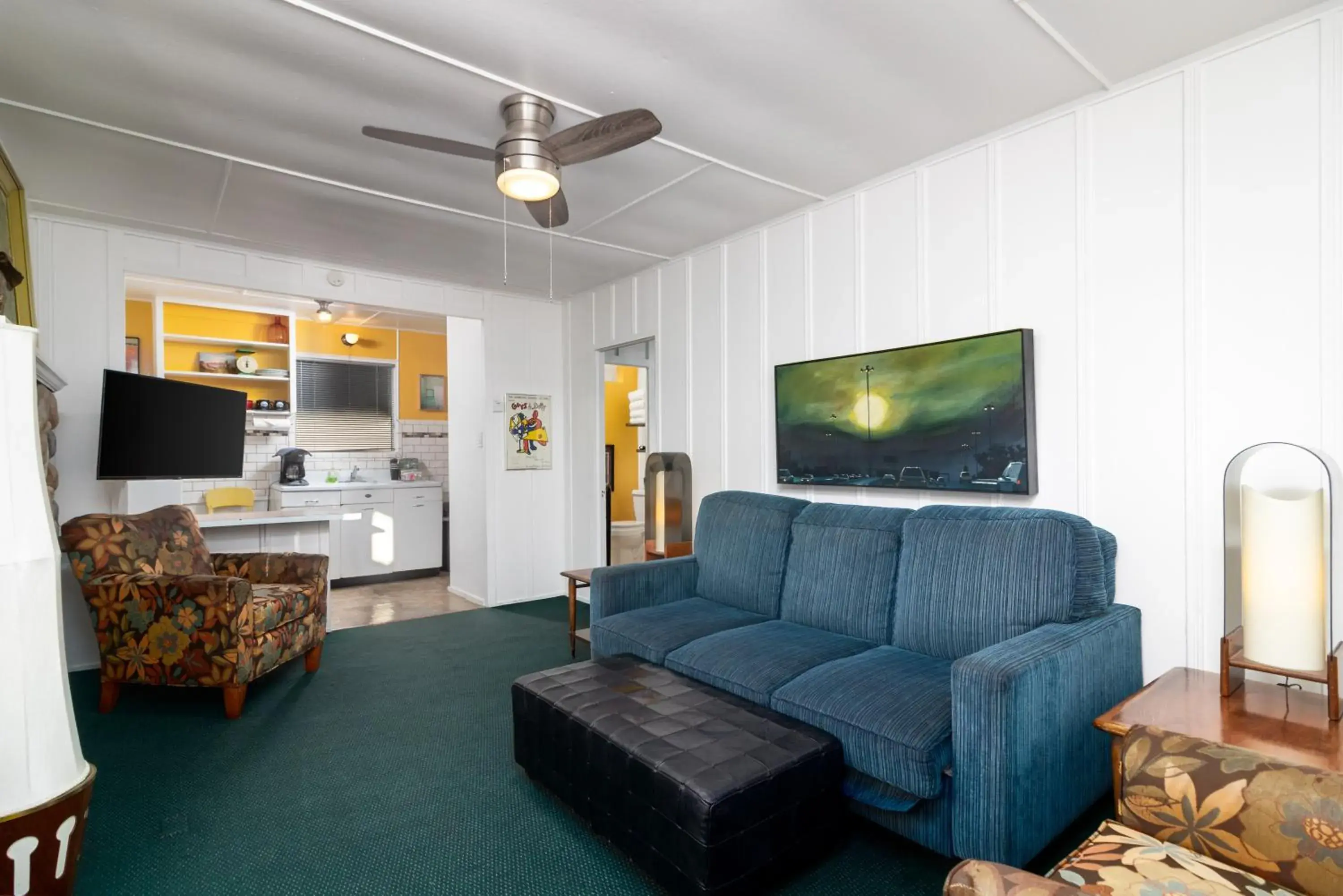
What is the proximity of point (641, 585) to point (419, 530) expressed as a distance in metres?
4.16

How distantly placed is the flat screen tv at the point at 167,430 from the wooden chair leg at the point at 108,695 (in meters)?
1.10

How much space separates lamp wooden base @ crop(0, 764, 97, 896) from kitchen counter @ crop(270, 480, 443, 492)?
518 centimetres

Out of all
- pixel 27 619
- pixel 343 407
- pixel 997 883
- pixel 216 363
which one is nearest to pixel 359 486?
pixel 343 407

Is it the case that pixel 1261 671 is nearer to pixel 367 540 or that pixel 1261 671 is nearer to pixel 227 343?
pixel 367 540

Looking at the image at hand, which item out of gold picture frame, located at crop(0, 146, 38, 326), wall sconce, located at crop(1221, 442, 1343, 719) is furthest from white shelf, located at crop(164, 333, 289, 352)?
wall sconce, located at crop(1221, 442, 1343, 719)

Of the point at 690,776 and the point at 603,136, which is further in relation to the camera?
the point at 603,136

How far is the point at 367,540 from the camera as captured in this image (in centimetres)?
653

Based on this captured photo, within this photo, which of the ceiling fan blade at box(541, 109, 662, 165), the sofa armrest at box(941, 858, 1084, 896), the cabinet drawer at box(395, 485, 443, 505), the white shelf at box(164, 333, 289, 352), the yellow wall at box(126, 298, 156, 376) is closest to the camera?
the sofa armrest at box(941, 858, 1084, 896)

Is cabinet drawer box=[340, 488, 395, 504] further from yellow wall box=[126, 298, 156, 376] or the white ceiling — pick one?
the white ceiling

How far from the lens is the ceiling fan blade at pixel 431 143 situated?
7.54 ft

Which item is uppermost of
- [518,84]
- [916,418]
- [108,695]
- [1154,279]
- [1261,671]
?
[518,84]

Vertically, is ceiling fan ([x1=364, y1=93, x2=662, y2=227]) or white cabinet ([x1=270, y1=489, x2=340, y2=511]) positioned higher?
ceiling fan ([x1=364, y1=93, x2=662, y2=227])

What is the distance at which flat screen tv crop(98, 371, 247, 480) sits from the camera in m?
3.64

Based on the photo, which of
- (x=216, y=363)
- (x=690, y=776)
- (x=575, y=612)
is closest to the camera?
(x=690, y=776)
